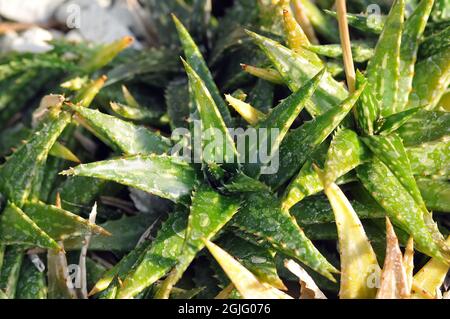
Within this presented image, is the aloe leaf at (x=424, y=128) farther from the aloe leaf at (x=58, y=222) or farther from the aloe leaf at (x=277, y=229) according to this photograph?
the aloe leaf at (x=58, y=222)

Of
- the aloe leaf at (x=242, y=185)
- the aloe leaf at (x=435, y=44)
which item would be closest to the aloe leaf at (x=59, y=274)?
the aloe leaf at (x=242, y=185)

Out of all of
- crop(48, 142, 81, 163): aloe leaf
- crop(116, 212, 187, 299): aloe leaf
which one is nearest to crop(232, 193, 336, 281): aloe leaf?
crop(116, 212, 187, 299): aloe leaf

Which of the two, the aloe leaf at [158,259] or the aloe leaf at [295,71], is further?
the aloe leaf at [295,71]

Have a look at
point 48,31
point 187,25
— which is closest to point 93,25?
point 48,31

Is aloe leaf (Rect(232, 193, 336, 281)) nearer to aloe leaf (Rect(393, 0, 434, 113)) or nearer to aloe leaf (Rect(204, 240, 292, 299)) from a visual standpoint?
aloe leaf (Rect(204, 240, 292, 299))

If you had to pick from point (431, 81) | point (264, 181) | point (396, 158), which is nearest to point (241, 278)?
point (264, 181)
